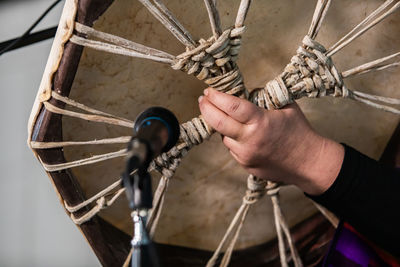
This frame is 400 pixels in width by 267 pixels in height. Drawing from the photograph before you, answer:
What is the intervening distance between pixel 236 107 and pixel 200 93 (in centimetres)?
17

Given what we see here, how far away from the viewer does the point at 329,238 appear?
94cm

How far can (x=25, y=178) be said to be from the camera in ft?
3.69

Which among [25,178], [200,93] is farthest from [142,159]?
[25,178]

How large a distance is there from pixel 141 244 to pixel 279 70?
1.52ft

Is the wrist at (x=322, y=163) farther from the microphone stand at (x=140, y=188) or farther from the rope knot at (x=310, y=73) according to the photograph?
the microphone stand at (x=140, y=188)

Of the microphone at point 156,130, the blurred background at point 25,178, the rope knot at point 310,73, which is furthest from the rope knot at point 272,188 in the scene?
the blurred background at point 25,178

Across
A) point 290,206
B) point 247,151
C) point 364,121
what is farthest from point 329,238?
point 247,151

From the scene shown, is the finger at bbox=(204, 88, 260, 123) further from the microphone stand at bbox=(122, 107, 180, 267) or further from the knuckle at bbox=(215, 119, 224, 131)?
the microphone stand at bbox=(122, 107, 180, 267)

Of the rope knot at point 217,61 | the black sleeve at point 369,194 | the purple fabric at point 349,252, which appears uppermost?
the rope knot at point 217,61

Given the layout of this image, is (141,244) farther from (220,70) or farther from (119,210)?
(119,210)

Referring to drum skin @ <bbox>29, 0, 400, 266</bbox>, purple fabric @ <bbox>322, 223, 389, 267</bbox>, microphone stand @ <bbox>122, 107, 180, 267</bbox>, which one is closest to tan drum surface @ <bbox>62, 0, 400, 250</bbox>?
drum skin @ <bbox>29, 0, 400, 266</bbox>

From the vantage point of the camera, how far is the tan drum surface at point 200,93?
2.09 ft

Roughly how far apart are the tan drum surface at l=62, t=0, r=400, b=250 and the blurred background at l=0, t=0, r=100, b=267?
1.35 ft

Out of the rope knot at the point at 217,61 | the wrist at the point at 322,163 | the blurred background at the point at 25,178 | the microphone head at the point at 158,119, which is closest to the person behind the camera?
the microphone head at the point at 158,119
